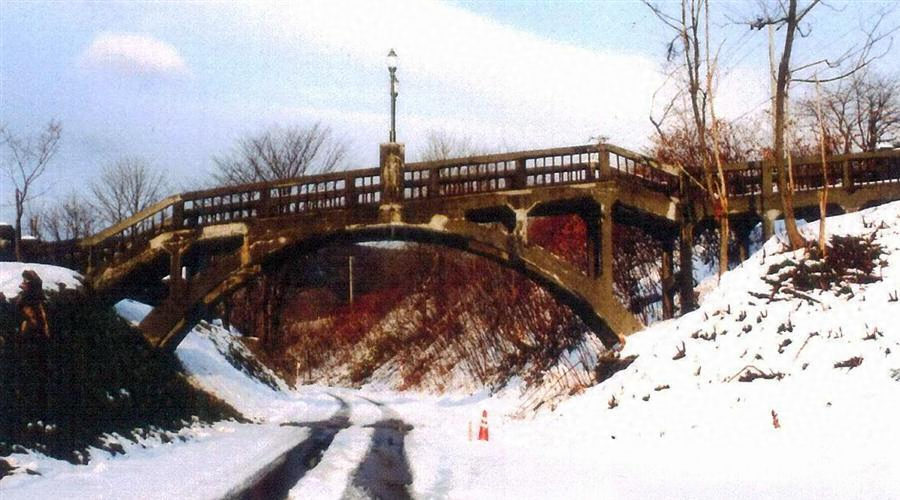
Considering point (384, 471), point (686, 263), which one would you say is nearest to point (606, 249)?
point (686, 263)

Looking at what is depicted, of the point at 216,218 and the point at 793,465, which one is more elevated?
the point at 216,218

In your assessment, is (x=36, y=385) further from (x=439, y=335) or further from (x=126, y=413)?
(x=439, y=335)

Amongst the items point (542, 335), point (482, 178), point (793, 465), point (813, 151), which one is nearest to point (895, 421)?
point (793, 465)

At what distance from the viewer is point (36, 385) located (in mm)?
16828

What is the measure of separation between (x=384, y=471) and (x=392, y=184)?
11.1 meters

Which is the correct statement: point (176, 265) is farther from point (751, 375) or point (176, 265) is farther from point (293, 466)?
point (751, 375)

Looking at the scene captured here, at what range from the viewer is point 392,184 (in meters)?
24.9

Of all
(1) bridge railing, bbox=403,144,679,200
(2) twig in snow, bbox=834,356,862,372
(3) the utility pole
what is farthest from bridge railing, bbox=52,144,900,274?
(3) the utility pole

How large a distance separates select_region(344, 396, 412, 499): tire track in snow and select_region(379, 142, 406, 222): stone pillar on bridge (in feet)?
18.8

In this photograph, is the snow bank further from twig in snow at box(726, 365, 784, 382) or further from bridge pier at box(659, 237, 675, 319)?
bridge pier at box(659, 237, 675, 319)

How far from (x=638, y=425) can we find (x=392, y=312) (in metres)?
50.8

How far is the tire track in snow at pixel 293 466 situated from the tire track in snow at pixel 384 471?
914 mm

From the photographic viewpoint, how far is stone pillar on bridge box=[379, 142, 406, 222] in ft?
81.0

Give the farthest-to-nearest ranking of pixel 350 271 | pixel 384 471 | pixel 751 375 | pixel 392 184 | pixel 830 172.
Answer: pixel 350 271, pixel 830 172, pixel 392 184, pixel 751 375, pixel 384 471
